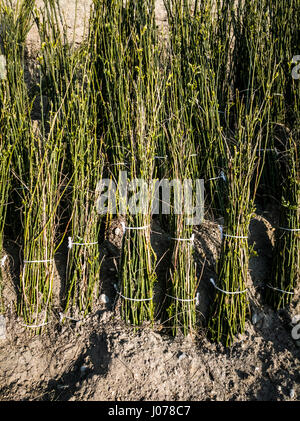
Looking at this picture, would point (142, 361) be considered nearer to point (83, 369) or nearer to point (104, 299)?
point (83, 369)

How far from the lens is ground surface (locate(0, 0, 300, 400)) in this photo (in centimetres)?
188

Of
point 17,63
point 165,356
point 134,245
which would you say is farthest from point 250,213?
point 17,63

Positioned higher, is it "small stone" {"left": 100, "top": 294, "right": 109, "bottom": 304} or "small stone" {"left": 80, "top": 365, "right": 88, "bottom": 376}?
"small stone" {"left": 100, "top": 294, "right": 109, "bottom": 304}

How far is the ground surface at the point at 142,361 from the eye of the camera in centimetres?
188

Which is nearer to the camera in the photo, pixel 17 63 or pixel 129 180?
pixel 129 180

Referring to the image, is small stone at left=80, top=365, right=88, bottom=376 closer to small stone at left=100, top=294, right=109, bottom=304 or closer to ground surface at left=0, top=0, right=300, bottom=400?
ground surface at left=0, top=0, right=300, bottom=400

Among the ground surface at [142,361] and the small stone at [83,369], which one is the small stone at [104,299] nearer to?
the ground surface at [142,361]

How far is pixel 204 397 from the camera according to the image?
1.91 m

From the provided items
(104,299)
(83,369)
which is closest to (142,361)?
(83,369)

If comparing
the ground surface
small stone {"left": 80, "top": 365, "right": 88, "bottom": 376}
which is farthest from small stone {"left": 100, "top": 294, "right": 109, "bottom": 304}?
small stone {"left": 80, "top": 365, "right": 88, "bottom": 376}

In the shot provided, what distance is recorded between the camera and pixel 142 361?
76.1 inches

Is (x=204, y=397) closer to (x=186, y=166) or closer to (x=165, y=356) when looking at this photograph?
(x=165, y=356)

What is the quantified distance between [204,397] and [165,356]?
0.29 meters

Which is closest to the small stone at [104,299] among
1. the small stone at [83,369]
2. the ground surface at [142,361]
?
the ground surface at [142,361]
